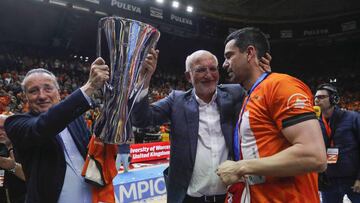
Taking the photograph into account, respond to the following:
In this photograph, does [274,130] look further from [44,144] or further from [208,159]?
[44,144]

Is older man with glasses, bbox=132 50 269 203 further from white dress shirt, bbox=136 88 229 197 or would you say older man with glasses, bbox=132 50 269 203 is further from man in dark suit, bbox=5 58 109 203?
man in dark suit, bbox=5 58 109 203

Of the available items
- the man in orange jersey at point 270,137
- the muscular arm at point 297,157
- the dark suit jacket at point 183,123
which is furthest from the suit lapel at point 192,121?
the muscular arm at point 297,157

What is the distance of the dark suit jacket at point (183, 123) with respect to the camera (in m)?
1.95

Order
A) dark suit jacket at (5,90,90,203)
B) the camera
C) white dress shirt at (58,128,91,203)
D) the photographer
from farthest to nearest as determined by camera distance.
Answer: the camera → the photographer → white dress shirt at (58,128,91,203) → dark suit jacket at (5,90,90,203)

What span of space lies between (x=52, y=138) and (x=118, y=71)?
0.47m

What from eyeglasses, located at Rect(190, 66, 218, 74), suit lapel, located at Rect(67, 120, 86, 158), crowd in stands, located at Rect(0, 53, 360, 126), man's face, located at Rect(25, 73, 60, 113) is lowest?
→ suit lapel, located at Rect(67, 120, 86, 158)

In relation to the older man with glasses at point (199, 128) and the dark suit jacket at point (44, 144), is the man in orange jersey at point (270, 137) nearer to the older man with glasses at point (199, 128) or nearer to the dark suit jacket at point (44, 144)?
the older man with glasses at point (199, 128)

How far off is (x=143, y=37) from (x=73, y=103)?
43 centimetres

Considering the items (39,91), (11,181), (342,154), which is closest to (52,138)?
(39,91)

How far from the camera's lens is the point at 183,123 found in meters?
2.04

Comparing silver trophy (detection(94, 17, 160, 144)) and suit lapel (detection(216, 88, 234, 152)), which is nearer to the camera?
silver trophy (detection(94, 17, 160, 144))

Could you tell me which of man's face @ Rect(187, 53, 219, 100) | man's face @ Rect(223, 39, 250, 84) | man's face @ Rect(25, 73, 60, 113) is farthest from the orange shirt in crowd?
man's face @ Rect(25, 73, 60, 113)

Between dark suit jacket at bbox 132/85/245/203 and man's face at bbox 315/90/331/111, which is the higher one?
man's face at bbox 315/90/331/111

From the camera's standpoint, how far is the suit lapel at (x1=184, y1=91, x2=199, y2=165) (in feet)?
6.46
